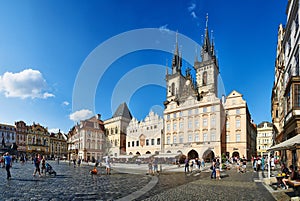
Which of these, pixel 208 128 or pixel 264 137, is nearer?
pixel 208 128

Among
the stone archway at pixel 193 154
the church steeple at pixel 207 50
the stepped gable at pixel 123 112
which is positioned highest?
the church steeple at pixel 207 50

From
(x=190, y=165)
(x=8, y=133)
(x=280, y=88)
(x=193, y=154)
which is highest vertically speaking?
(x=280, y=88)

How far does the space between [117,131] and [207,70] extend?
111 feet

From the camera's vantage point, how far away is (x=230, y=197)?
9906mm

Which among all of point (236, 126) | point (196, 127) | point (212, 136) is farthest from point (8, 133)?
point (236, 126)

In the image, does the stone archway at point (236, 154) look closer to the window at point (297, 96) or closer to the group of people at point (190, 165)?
the group of people at point (190, 165)

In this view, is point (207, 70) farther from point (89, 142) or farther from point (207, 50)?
point (89, 142)

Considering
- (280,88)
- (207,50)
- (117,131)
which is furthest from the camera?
(207,50)

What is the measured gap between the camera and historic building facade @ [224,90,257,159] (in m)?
46.9

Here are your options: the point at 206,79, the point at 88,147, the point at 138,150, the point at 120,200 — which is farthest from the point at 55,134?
the point at 120,200

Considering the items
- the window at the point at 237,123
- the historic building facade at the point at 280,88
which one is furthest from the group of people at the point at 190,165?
the window at the point at 237,123

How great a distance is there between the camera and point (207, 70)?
242ft

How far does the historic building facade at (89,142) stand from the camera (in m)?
70.6

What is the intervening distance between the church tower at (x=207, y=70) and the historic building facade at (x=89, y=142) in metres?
34.8
